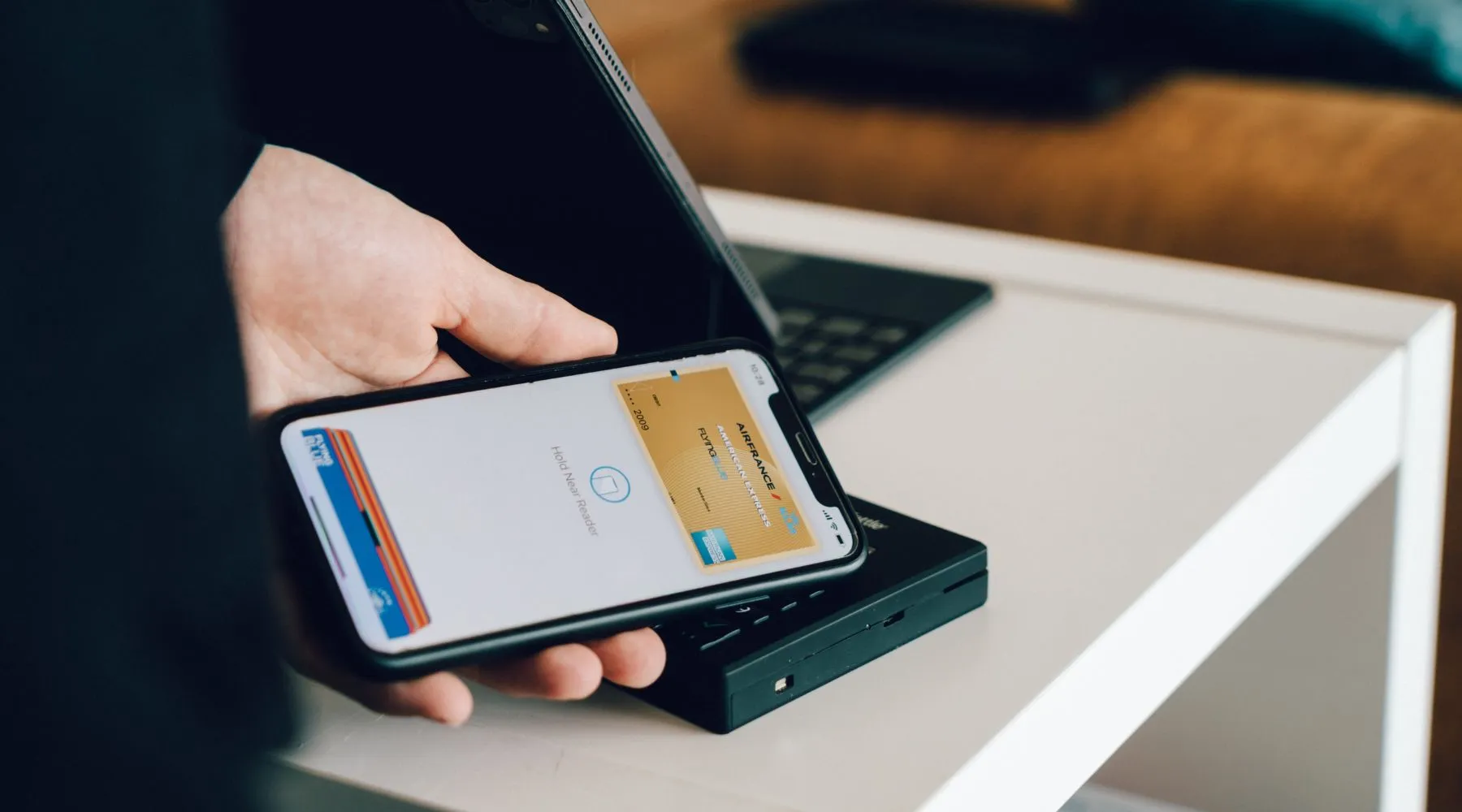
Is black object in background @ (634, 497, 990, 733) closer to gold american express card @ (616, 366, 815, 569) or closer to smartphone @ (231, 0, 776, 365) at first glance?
gold american express card @ (616, 366, 815, 569)

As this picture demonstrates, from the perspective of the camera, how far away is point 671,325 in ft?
1.95

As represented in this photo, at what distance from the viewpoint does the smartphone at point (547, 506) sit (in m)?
0.39

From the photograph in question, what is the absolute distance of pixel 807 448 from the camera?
47 centimetres

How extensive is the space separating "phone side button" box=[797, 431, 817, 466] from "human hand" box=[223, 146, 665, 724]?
69 mm

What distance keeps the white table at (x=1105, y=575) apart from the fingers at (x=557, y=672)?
0.02m

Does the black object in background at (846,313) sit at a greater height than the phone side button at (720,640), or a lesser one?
greater

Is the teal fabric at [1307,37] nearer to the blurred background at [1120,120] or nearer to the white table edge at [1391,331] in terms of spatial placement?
the blurred background at [1120,120]

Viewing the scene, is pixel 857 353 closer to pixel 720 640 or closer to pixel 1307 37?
pixel 720 640

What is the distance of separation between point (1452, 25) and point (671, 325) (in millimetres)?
950

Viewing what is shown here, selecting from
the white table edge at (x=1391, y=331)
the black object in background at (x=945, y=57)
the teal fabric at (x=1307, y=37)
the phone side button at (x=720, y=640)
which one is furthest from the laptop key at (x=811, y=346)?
the teal fabric at (x=1307, y=37)

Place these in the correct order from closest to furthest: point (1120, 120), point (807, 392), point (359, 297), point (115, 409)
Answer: point (115, 409)
point (359, 297)
point (807, 392)
point (1120, 120)

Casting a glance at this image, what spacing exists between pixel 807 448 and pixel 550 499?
3.4 inches

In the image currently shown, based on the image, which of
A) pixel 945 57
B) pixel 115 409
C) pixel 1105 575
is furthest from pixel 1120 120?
pixel 115 409

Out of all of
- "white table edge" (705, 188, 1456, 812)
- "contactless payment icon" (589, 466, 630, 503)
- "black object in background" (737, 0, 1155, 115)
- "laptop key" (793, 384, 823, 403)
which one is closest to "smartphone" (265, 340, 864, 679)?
"contactless payment icon" (589, 466, 630, 503)
